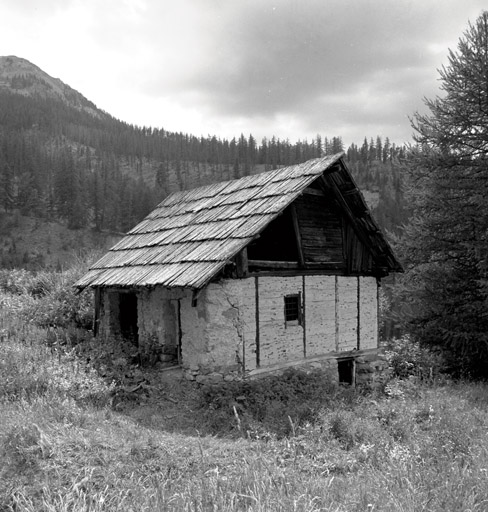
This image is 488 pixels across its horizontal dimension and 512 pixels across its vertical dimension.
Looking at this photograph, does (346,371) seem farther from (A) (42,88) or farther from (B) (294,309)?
(A) (42,88)

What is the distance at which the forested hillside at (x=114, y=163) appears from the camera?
7181 centimetres

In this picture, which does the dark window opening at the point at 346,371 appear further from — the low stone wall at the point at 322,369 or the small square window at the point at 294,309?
the small square window at the point at 294,309

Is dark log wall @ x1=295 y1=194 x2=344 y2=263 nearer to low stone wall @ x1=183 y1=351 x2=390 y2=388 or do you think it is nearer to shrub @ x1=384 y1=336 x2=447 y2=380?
low stone wall @ x1=183 y1=351 x2=390 y2=388

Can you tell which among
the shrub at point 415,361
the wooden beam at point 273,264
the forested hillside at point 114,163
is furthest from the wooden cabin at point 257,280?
the forested hillside at point 114,163

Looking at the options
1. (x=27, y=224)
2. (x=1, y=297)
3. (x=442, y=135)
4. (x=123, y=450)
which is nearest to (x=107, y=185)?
(x=27, y=224)

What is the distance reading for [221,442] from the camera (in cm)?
702

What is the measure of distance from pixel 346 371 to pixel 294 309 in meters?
3.02

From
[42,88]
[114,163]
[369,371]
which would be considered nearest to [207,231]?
[369,371]

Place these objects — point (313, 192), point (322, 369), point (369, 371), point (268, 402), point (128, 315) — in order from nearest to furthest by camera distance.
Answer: point (268, 402)
point (322, 369)
point (313, 192)
point (369, 371)
point (128, 315)

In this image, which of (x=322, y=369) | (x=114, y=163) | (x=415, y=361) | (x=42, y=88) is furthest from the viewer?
(x=42, y=88)

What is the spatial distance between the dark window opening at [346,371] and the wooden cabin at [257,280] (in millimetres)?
41

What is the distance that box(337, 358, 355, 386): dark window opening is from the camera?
1329 cm

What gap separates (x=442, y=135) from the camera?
14.7m

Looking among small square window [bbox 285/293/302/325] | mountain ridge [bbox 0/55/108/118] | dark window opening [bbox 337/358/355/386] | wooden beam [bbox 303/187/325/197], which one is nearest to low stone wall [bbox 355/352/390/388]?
dark window opening [bbox 337/358/355/386]
